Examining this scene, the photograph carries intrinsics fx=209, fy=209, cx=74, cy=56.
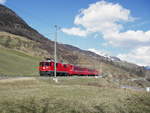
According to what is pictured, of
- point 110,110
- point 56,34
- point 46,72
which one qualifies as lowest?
point 110,110

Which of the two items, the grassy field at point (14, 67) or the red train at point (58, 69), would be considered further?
the grassy field at point (14, 67)

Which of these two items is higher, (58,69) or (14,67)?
(14,67)

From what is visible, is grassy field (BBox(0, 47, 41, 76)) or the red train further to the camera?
grassy field (BBox(0, 47, 41, 76))

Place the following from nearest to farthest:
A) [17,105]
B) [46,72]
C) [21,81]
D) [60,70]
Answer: [17,105], [21,81], [46,72], [60,70]

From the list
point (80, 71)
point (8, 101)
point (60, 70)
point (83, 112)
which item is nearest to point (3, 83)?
point (8, 101)

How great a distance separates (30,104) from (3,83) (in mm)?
13680

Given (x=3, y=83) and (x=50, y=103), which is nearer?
(x=50, y=103)

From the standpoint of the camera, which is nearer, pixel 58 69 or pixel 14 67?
pixel 58 69

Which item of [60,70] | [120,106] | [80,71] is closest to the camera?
Result: [120,106]

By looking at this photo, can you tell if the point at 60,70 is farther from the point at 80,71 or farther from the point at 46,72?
the point at 80,71

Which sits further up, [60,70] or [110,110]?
[60,70]

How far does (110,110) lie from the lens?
18.6 m

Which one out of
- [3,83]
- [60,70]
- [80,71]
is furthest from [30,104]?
[80,71]

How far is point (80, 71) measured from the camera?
239 ft
